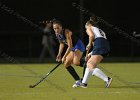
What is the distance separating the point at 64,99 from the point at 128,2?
15033mm

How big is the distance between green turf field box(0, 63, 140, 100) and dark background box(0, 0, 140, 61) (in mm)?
5720

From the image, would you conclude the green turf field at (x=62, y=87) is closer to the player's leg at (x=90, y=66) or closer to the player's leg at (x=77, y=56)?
the player's leg at (x=90, y=66)

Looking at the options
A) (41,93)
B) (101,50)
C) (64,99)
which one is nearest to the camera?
(64,99)

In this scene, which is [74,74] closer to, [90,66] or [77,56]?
[77,56]

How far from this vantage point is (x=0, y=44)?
92.5ft

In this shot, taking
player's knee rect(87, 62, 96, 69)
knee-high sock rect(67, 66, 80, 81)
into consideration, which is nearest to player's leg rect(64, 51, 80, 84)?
knee-high sock rect(67, 66, 80, 81)

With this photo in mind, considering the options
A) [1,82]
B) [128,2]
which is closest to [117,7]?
[128,2]

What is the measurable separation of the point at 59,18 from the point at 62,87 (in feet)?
39.6

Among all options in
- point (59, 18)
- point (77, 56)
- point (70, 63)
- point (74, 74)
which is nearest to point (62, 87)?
point (74, 74)

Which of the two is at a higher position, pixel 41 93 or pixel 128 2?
pixel 41 93

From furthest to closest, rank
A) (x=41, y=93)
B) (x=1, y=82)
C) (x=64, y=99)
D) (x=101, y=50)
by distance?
(x=1, y=82), (x=101, y=50), (x=41, y=93), (x=64, y=99)

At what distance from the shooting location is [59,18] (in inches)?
1099

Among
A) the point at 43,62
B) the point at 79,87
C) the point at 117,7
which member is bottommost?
the point at 43,62

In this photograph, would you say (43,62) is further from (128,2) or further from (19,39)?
(128,2)
